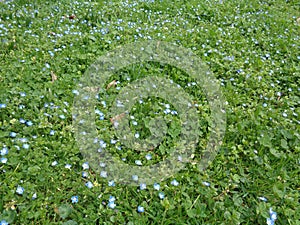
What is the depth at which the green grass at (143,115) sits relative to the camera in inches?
86.6

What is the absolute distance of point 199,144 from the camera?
2.75 m

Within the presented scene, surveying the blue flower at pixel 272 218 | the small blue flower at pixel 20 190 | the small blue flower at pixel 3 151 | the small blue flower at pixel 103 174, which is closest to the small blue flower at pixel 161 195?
the small blue flower at pixel 103 174

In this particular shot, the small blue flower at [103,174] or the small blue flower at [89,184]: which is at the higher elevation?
the small blue flower at [89,184]

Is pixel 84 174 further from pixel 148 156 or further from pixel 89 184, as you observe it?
pixel 148 156

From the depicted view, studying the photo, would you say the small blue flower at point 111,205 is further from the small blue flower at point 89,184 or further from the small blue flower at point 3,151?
the small blue flower at point 3,151

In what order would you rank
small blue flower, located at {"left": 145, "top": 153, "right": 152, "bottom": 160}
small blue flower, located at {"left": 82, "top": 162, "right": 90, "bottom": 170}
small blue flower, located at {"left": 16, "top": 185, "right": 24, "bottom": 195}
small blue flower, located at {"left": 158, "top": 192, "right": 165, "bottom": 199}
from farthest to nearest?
small blue flower, located at {"left": 145, "top": 153, "right": 152, "bottom": 160}
small blue flower, located at {"left": 82, "top": 162, "right": 90, "bottom": 170}
small blue flower, located at {"left": 158, "top": 192, "right": 165, "bottom": 199}
small blue flower, located at {"left": 16, "top": 185, "right": 24, "bottom": 195}

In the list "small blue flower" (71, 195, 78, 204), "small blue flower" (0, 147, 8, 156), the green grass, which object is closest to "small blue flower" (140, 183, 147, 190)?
the green grass

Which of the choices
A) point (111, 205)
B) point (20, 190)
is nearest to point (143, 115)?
point (111, 205)

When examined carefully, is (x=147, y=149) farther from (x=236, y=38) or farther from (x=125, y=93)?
(x=236, y=38)

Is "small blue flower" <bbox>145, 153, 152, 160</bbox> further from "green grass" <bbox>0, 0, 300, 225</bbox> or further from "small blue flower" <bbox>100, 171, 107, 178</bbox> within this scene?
"small blue flower" <bbox>100, 171, 107, 178</bbox>

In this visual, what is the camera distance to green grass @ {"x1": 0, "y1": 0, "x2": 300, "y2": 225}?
2199 millimetres

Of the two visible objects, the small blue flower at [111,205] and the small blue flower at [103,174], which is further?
the small blue flower at [103,174]

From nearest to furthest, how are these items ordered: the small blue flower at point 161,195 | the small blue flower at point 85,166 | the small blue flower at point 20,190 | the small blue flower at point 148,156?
the small blue flower at point 20,190 < the small blue flower at point 161,195 < the small blue flower at point 85,166 < the small blue flower at point 148,156

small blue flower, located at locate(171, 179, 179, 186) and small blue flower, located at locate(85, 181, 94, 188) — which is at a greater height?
small blue flower, located at locate(85, 181, 94, 188)
